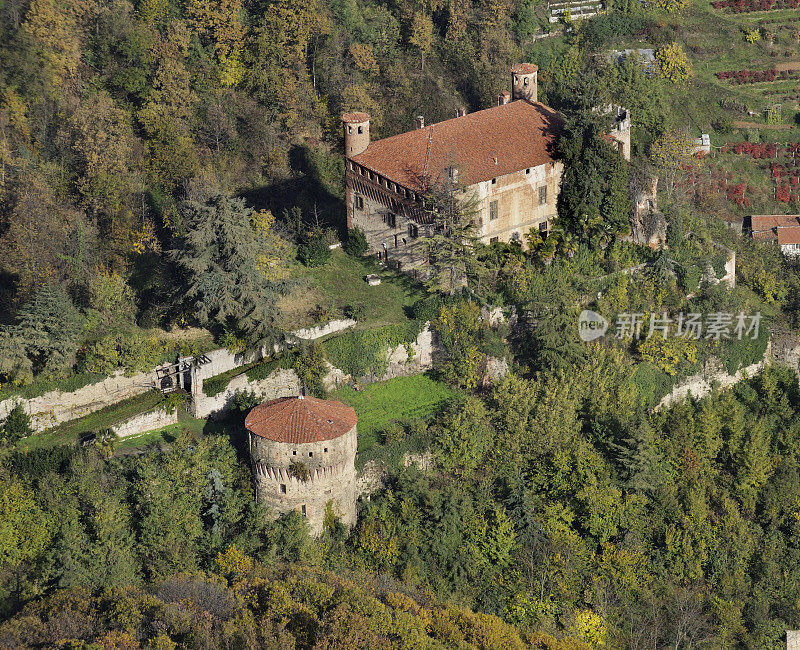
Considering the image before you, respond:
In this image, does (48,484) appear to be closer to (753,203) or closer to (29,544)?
(29,544)

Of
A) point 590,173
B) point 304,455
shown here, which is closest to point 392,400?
point 304,455

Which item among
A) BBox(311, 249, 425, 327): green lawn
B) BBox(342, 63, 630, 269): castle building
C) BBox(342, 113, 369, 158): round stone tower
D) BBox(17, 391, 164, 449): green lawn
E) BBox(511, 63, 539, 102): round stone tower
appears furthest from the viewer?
BBox(511, 63, 539, 102): round stone tower

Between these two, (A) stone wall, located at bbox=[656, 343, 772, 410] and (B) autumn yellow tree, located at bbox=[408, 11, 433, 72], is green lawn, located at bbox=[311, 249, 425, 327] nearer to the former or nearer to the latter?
(A) stone wall, located at bbox=[656, 343, 772, 410]

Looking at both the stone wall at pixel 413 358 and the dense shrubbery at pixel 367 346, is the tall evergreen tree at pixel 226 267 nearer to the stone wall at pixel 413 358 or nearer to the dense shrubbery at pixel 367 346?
the dense shrubbery at pixel 367 346

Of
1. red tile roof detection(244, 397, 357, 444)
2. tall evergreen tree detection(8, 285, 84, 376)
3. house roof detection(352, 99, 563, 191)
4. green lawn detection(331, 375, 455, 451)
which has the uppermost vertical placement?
house roof detection(352, 99, 563, 191)

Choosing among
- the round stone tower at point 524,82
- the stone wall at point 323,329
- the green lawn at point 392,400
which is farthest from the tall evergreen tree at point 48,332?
the round stone tower at point 524,82

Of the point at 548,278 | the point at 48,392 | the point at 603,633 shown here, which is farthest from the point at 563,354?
the point at 48,392

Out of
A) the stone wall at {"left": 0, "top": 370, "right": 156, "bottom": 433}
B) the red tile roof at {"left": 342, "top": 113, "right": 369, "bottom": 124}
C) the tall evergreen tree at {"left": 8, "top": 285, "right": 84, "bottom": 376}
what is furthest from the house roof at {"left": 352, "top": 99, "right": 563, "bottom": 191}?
the tall evergreen tree at {"left": 8, "top": 285, "right": 84, "bottom": 376}
